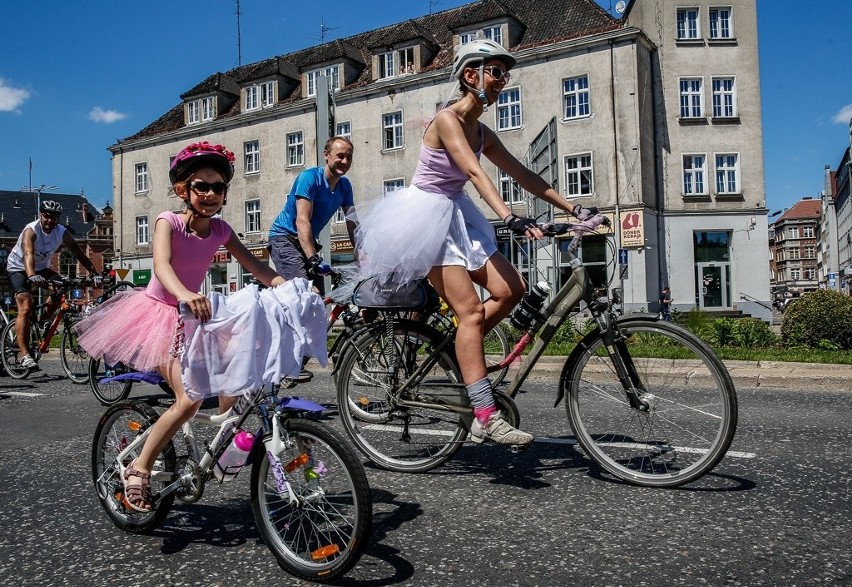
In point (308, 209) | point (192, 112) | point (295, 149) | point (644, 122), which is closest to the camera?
point (308, 209)

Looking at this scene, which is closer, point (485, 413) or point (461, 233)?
point (485, 413)

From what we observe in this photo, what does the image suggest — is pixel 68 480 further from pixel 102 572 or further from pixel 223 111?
pixel 223 111

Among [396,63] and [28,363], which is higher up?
[396,63]

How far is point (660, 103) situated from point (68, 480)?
31099 mm

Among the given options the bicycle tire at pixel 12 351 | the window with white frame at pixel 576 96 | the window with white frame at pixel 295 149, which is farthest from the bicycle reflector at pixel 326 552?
the window with white frame at pixel 295 149

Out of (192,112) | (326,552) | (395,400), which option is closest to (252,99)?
(192,112)

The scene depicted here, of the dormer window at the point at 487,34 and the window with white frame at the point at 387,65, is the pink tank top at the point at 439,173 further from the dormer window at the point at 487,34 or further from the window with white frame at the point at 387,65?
the window with white frame at the point at 387,65

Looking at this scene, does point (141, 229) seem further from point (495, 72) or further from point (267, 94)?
point (495, 72)

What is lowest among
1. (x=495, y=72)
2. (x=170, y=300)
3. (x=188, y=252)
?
(x=170, y=300)

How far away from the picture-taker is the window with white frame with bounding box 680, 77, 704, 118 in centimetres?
3145

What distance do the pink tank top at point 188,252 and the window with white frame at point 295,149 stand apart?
36493 mm

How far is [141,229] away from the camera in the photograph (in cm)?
4519

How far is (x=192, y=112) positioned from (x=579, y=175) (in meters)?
24.4

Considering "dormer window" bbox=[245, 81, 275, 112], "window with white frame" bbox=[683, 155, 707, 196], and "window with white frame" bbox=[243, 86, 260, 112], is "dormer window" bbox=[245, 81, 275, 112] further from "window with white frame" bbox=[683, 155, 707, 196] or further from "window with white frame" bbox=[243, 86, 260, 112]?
"window with white frame" bbox=[683, 155, 707, 196]
